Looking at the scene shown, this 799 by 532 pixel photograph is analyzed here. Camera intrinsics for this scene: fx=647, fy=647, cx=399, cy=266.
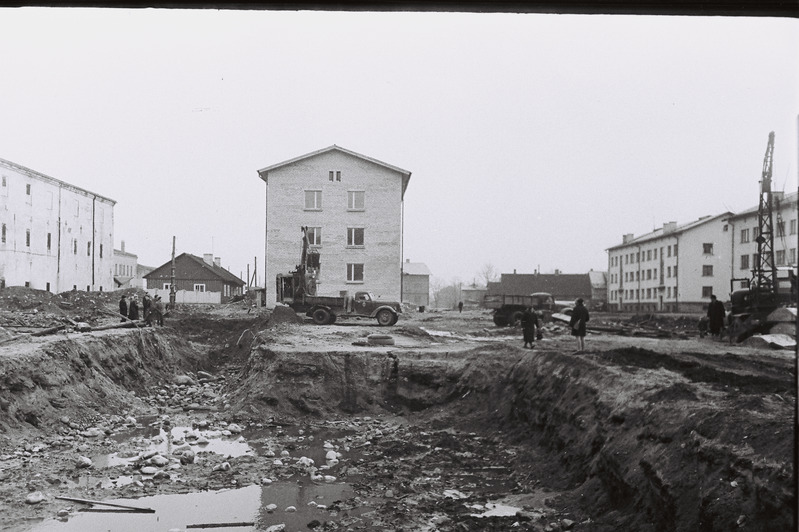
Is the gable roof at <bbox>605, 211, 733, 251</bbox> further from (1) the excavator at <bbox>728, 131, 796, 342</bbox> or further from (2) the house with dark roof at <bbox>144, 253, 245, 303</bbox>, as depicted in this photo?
(2) the house with dark roof at <bbox>144, 253, 245, 303</bbox>

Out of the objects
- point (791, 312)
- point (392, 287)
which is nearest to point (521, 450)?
point (791, 312)

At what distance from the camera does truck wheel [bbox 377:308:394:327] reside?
26.7 meters

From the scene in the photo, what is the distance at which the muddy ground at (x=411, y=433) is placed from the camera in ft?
21.2

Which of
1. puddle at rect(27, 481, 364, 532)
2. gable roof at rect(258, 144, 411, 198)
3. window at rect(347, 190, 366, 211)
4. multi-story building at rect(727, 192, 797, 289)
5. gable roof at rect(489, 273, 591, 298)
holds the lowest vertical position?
puddle at rect(27, 481, 364, 532)

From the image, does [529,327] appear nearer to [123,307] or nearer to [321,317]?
[321,317]

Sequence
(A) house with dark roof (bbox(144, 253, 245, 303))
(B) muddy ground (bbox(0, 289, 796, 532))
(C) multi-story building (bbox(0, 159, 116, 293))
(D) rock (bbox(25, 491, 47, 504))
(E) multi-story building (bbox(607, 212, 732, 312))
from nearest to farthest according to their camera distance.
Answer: (B) muddy ground (bbox(0, 289, 796, 532)), (D) rock (bbox(25, 491, 47, 504)), (C) multi-story building (bbox(0, 159, 116, 293)), (E) multi-story building (bbox(607, 212, 732, 312)), (A) house with dark roof (bbox(144, 253, 245, 303))

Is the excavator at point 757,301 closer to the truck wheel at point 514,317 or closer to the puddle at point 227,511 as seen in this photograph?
the truck wheel at point 514,317

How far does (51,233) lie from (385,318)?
56.1 ft

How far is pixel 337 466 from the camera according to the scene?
10.4 metres

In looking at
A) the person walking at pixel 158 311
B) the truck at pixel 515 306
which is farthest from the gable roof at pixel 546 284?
the person walking at pixel 158 311

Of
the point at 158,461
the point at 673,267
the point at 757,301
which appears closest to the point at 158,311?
the point at 158,461

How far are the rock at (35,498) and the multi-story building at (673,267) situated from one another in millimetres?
29106

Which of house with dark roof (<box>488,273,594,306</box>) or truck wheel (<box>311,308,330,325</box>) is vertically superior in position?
house with dark roof (<box>488,273,594,306</box>)

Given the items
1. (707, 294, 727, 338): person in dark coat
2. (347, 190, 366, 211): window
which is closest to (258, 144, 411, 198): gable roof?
(347, 190, 366, 211): window
